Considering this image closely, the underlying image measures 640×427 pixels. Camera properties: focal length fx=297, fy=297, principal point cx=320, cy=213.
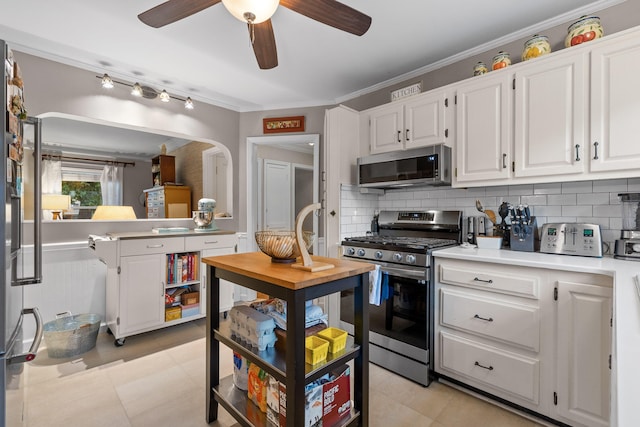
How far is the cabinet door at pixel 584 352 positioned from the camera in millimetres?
1446

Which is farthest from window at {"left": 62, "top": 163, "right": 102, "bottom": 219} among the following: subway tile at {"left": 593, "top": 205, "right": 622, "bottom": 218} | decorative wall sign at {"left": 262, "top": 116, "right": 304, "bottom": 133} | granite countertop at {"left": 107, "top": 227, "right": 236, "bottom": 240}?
subway tile at {"left": 593, "top": 205, "right": 622, "bottom": 218}

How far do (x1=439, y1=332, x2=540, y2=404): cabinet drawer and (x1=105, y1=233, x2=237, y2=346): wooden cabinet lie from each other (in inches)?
91.1

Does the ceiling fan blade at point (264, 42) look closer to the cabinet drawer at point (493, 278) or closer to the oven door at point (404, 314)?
the oven door at point (404, 314)

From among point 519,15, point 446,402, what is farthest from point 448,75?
point 446,402

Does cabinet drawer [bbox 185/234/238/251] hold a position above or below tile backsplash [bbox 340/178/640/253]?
below

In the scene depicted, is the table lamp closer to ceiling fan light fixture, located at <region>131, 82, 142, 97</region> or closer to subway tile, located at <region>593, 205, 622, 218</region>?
ceiling fan light fixture, located at <region>131, 82, 142, 97</region>

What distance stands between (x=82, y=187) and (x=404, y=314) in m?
4.72

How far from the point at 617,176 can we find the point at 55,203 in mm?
4328

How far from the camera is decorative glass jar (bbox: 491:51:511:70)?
2115 mm

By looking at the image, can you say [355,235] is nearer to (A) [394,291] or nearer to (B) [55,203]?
(A) [394,291]

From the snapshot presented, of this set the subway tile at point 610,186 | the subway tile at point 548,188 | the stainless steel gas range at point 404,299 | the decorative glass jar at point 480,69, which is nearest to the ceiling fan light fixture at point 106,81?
the stainless steel gas range at point 404,299

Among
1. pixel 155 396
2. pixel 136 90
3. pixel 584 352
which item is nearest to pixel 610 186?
pixel 584 352

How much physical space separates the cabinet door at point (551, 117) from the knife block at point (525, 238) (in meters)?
0.36

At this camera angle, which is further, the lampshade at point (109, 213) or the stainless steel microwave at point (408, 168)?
the lampshade at point (109, 213)
